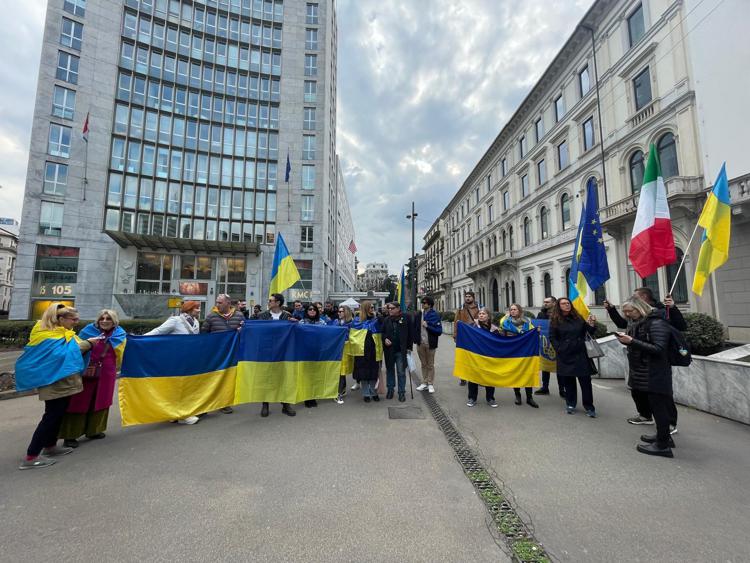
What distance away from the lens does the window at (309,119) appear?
3450 cm

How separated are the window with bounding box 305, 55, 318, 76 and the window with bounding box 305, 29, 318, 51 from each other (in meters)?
0.89

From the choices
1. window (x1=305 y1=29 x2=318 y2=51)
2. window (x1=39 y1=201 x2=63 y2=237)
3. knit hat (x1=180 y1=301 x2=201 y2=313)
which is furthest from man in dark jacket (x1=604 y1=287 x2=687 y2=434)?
window (x1=305 y1=29 x2=318 y2=51)

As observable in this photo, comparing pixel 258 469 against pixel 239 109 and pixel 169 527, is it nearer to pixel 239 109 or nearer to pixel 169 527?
pixel 169 527

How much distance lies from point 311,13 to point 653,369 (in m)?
45.9

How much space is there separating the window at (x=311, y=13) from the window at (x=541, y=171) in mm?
29630

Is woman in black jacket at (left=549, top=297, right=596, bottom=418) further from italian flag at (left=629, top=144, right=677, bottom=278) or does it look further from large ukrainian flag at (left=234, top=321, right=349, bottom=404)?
large ukrainian flag at (left=234, top=321, right=349, bottom=404)

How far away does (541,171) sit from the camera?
26.1 meters

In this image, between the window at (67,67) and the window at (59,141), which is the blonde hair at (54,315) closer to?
the window at (59,141)

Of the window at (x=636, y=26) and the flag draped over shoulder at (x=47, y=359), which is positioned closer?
the flag draped over shoulder at (x=47, y=359)

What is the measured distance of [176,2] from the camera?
104 ft

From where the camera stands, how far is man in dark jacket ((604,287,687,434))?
434cm

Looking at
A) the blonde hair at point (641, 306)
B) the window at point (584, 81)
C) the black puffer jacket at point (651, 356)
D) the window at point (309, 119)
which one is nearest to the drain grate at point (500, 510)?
the black puffer jacket at point (651, 356)

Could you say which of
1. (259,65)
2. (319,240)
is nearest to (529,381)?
(319,240)

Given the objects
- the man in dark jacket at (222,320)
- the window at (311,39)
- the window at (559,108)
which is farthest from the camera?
the window at (311,39)
